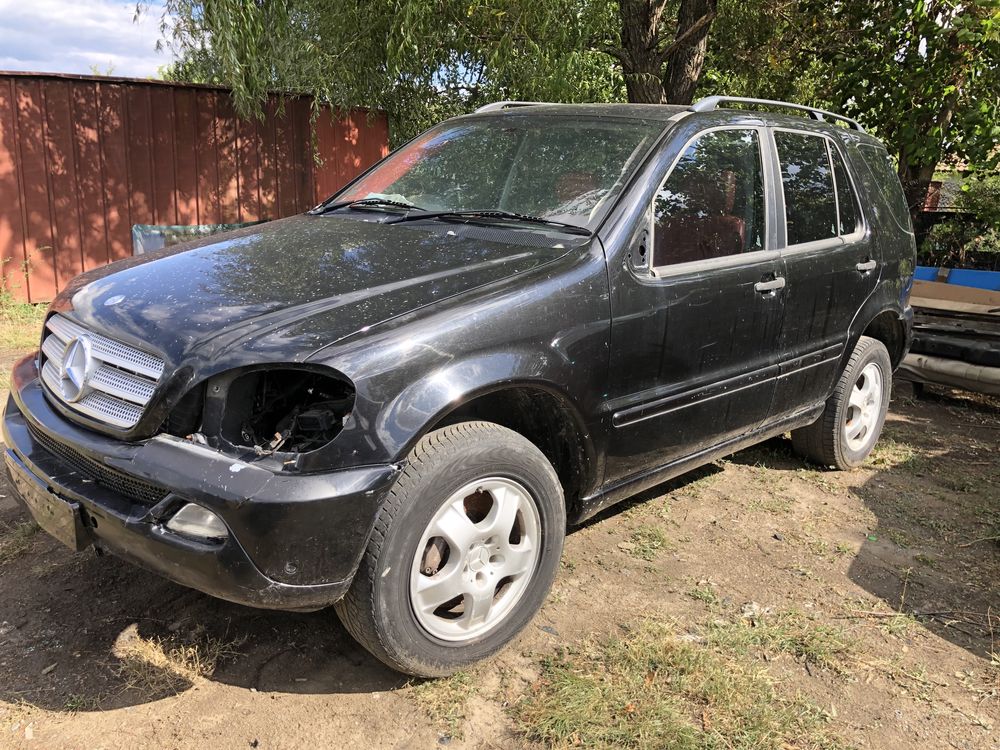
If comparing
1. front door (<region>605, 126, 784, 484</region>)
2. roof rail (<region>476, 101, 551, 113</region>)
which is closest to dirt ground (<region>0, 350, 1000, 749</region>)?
front door (<region>605, 126, 784, 484</region>)

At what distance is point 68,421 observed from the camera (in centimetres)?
260

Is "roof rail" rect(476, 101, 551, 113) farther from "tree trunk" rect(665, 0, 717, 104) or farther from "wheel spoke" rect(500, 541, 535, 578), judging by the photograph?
"tree trunk" rect(665, 0, 717, 104)

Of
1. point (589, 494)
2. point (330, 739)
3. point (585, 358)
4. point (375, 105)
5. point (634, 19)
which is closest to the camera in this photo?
point (330, 739)

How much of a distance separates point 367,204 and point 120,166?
622cm

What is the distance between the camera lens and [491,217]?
3270mm

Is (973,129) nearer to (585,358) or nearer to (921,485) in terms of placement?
(921,485)

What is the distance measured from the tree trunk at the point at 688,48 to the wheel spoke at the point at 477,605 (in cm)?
660

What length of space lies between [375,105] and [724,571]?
7903mm

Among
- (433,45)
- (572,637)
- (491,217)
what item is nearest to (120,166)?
(433,45)

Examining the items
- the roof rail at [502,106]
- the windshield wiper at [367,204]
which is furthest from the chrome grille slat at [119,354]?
the roof rail at [502,106]

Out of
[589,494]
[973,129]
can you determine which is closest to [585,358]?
[589,494]

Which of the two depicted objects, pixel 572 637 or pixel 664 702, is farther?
pixel 572 637

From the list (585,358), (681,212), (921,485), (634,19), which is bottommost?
(921,485)

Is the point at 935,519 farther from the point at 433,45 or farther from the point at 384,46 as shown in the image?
the point at 384,46
